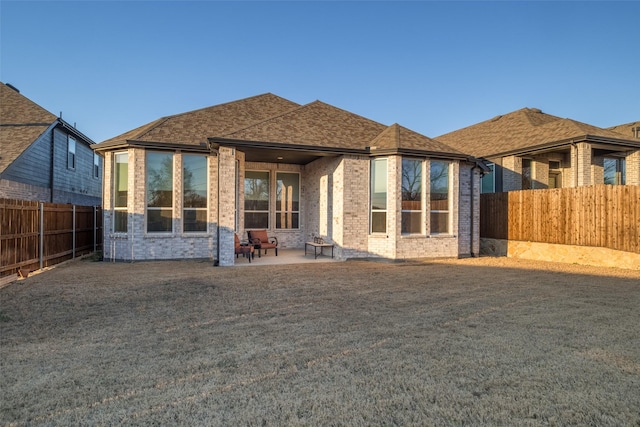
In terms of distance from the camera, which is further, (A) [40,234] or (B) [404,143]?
(B) [404,143]

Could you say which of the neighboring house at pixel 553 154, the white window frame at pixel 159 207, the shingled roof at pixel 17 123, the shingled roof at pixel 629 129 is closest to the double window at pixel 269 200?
the white window frame at pixel 159 207

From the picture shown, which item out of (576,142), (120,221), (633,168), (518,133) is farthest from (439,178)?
(120,221)

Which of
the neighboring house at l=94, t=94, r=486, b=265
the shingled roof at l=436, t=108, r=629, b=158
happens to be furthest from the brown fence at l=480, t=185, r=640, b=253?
the shingled roof at l=436, t=108, r=629, b=158

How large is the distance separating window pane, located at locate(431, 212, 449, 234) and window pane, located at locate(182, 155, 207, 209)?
7563 millimetres

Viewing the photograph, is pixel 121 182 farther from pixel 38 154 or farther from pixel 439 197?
pixel 439 197

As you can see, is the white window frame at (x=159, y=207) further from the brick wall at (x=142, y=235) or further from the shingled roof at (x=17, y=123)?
the shingled roof at (x=17, y=123)

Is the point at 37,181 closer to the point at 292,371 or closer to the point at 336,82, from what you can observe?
the point at 336,82

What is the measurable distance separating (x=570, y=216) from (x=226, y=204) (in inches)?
421

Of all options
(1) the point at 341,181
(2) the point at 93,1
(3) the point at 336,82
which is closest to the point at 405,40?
(3) the point at 336,82

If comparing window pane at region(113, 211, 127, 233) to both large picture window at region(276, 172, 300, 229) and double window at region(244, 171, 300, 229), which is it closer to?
double window at region(244, 171, 300, 229)

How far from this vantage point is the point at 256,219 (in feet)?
45.6

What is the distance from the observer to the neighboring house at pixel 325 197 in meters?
10.6

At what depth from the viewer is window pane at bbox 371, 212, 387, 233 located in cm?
1113

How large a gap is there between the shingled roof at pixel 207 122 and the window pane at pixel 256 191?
203 centimetres
